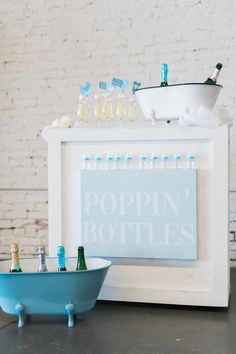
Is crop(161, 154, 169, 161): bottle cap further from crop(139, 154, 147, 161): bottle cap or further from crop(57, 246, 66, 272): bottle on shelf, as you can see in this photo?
crop(57, 246, 66, 272): bottle on shelf

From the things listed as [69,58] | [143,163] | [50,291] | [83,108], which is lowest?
[50,291]

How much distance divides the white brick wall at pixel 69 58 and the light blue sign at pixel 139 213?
33.4 inches

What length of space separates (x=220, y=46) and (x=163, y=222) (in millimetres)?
1103

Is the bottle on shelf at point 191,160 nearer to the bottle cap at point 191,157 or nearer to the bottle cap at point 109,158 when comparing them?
the bottle cap at point 191,157

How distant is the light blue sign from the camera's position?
5.12 feet

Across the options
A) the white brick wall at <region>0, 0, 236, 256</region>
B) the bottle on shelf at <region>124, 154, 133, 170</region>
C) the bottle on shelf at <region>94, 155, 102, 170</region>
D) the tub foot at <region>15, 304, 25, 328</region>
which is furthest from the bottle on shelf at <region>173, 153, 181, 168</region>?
the white brick wall at <region>0, 0, 236, 256</region>

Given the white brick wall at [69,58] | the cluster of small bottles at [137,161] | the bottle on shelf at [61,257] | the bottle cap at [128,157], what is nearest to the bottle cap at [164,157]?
the cluster of small bottles at [137,161]

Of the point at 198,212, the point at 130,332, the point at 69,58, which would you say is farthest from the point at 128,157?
the point at 69,58

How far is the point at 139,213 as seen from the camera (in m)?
1.60

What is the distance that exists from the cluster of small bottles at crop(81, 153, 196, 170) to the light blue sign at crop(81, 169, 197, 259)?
0.02 metres

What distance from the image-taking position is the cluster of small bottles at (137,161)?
62.1 inches

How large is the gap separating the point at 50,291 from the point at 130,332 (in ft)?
0.82

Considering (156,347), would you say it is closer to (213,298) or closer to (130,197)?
(213,298)

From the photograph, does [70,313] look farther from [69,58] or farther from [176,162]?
[69,58]
